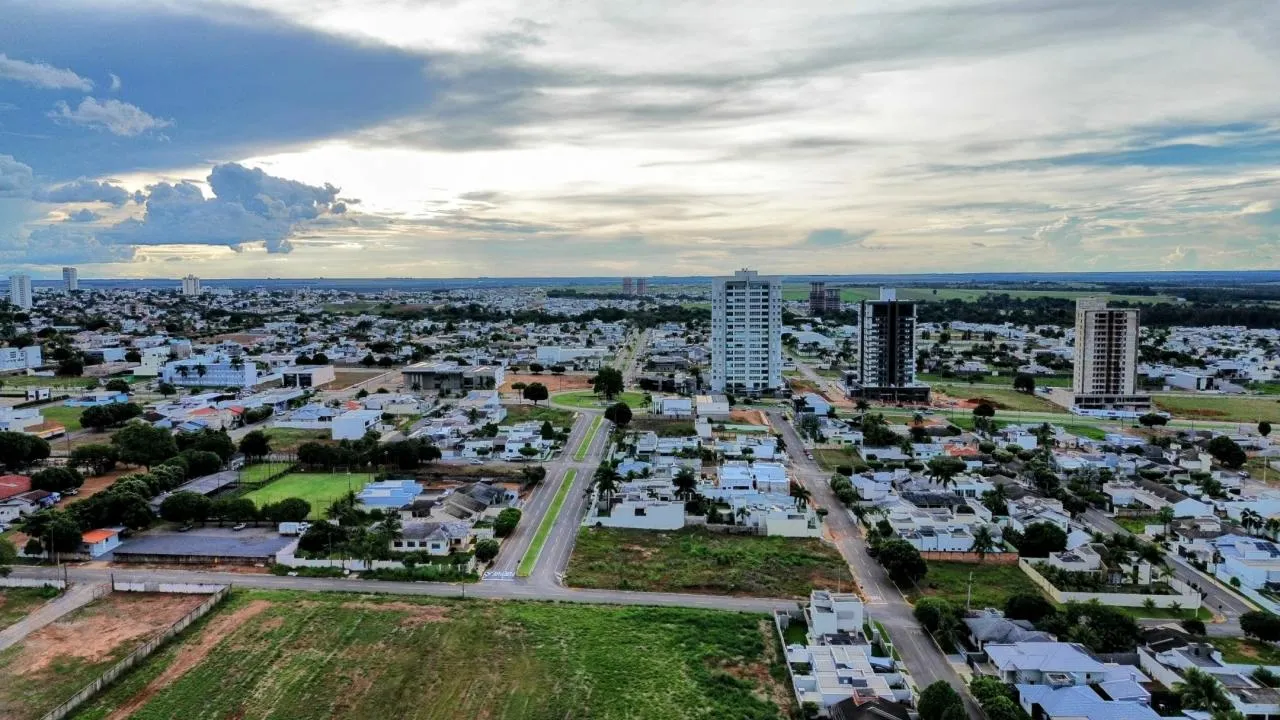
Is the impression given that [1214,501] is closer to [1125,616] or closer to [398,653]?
[1125,616]

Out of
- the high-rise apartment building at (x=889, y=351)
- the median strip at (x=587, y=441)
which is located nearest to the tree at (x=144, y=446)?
the median strip at (x=587, y=441)

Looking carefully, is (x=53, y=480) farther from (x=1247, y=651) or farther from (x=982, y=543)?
(x=1247, y=651)

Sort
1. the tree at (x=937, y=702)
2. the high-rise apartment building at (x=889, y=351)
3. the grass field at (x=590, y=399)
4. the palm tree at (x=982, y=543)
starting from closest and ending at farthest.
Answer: the tree at (x=937, y=702) → the palm tree at (x=982, y=543) → the grass field at (x=590, y=399) → the high-rise apartment building at (x=889, y=351)

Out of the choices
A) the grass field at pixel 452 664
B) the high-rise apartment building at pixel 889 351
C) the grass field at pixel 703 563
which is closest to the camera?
the grass field at pixel 452 664

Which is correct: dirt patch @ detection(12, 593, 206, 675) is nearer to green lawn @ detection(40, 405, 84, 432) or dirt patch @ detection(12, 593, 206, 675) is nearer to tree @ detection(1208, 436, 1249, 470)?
green lawn @ detection(40, 405, 84, 432)

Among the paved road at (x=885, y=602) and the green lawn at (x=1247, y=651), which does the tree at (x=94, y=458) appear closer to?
the paved road at (x=885, y=602)

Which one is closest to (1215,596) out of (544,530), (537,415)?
(544,530)
